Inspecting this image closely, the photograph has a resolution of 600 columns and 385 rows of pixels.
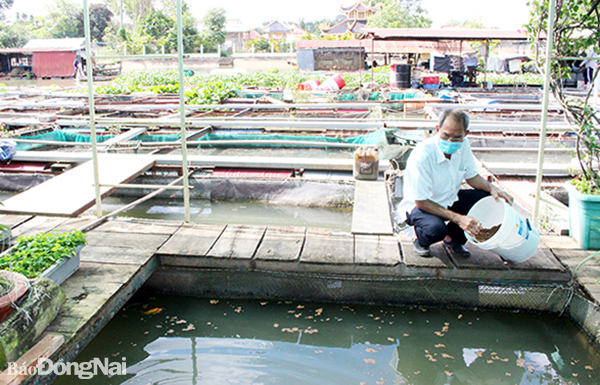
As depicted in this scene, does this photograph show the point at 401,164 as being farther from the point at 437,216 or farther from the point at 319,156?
the point at 437,216

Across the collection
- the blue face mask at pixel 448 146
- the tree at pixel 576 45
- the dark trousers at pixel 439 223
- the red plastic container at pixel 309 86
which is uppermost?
the red plastic container at pixel 309 86

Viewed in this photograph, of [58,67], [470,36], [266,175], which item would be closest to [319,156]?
[266,175]

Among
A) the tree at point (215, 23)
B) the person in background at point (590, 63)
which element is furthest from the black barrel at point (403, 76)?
the tree at point (215, 23)

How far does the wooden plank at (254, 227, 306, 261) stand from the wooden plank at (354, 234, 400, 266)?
41 centimetres

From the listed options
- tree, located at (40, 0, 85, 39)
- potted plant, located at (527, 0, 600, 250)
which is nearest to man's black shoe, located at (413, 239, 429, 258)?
potted plant, located at (527, 0, 600, 250)

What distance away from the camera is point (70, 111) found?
10.1 metres

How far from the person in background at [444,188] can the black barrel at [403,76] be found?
1315cm

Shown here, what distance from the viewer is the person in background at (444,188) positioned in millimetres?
2719

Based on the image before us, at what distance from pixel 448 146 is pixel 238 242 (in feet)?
5.20

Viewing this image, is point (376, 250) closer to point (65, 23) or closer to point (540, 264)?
point (540, 264)

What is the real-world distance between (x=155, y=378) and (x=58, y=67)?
30.7 meters

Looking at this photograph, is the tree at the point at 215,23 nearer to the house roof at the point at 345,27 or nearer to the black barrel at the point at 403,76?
the house roof at the point at 345,27

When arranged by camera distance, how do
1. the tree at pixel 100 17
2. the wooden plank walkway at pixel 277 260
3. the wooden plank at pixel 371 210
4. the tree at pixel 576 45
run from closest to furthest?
the wooden plank walkway at pixel 277 260
the tree at pixel 576 45
the wooden plank at pixel 371 210
the tree at pixel 100 17

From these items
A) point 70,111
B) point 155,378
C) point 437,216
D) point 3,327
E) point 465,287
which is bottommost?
point 155,378
